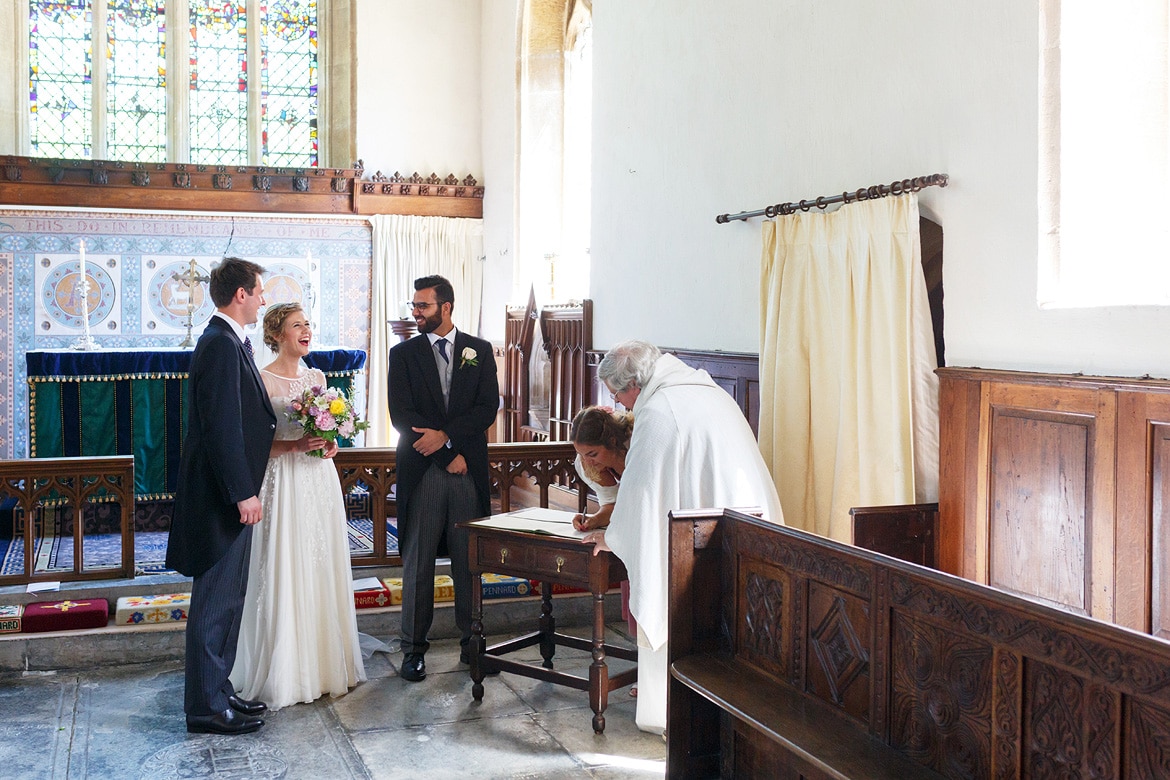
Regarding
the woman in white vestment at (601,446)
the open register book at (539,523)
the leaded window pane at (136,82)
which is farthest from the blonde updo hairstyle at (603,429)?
the leaded window pane at (136,82)

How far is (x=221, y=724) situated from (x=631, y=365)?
207 centimetres

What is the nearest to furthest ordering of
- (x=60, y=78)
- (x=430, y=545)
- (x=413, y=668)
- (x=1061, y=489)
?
(x=1061, y=489) < (x=413, y=668) < (x=430, y=545) < (x=60, y=78)

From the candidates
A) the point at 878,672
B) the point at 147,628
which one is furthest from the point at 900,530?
the point at 147,628

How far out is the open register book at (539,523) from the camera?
421 cm

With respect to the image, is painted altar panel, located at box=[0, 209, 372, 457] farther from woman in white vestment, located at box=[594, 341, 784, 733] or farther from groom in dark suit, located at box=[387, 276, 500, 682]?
woman in white vestment, located at box=[594, 341, 784, 733]

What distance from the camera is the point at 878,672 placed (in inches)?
102

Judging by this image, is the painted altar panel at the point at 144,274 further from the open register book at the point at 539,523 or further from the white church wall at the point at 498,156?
the open register book at the point at 539,523

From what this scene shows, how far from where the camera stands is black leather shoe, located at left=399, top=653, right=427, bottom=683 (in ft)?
15.5

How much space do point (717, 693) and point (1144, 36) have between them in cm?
253

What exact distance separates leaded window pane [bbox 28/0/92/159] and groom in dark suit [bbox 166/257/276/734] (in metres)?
6.72

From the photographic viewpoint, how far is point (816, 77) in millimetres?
4879

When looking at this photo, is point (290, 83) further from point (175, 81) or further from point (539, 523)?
point (539, 523)

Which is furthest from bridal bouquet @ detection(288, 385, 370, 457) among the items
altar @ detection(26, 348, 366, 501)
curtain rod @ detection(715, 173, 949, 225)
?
altar @ detection(26, 348, 366, 501)

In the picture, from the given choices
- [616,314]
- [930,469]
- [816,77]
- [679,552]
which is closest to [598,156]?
[616,314]
